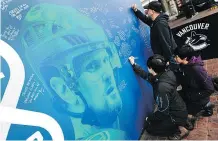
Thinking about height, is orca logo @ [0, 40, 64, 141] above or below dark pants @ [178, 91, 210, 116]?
above

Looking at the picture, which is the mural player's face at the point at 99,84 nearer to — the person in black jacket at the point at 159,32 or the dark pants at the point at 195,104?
the dark pants at the point at 195,104

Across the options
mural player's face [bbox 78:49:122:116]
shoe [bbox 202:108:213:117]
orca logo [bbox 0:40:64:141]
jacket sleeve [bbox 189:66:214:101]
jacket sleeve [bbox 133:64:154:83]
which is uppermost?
orca logo [bbox 0:40:64:141]

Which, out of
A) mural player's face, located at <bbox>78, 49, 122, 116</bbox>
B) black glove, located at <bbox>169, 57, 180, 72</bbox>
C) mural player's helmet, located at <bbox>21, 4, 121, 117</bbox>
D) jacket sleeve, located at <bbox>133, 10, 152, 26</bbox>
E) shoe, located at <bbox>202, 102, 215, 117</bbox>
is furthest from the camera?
jacket sleeve, located at <bbox>133, 10, 152, 26</bbox>

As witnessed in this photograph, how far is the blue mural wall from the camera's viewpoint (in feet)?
10.0

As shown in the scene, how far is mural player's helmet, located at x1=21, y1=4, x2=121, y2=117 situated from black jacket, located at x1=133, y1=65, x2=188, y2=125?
0.98 metres

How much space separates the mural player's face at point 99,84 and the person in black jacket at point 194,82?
118 centimetres

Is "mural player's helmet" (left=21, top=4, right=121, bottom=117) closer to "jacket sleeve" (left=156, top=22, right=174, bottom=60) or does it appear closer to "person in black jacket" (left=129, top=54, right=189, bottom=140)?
"person in black jacket" (left=129, top=54, right=189, bottom=140)

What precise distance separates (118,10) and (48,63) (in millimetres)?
1951

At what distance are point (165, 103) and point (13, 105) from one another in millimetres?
2142

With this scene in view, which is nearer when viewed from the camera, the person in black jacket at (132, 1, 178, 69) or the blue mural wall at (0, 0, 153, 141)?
the blue mural wall at (0, 0, 153, 141)

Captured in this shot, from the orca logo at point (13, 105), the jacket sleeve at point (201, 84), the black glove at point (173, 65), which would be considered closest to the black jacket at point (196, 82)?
the jacket sleeve at point (201, 84)

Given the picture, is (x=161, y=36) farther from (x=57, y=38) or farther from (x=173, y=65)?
(x=57, y=38)

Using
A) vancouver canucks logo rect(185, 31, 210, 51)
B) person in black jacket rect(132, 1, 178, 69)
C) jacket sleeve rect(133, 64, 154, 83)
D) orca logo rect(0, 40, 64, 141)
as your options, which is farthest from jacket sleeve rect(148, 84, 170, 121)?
vancouver canucks logo rect(185, 31, 210, 51)

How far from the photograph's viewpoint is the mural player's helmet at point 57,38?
3.29m
